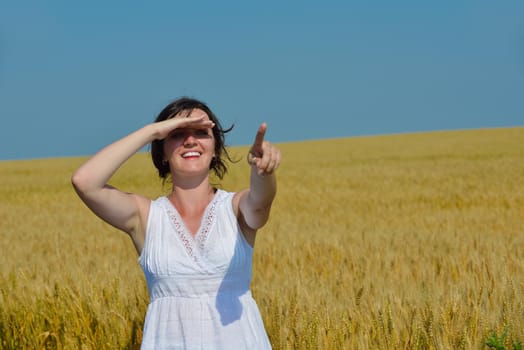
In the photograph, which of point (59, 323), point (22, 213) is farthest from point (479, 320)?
point (22, 213)

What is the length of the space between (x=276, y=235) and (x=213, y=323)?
4.46m

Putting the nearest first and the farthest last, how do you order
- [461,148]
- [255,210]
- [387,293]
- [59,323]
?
[255,210] → [387,293] → [59,323] → [461,148]

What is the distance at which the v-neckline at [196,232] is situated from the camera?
8.02 feet

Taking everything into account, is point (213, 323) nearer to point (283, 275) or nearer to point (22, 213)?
point (283, 275)

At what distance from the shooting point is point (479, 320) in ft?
9.82

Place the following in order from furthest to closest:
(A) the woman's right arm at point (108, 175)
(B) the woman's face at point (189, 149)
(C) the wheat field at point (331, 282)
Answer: (C) the wheat field at point (331, 282) < (B) the woman's face at point (189, 149) < (A) the woman's right arm at point (108, 175)

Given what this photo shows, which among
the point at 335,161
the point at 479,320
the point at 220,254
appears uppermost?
the point at 335,161

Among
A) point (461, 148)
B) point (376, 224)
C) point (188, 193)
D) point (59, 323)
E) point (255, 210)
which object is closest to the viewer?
point (255, 210)

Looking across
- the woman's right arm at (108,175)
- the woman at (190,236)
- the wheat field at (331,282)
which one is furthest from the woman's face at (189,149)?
the wheat field at (331,282)

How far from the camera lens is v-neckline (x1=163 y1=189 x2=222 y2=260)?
2445 millimetres

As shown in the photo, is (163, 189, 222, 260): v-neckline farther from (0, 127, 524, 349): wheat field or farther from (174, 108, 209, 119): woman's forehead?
(0, 127, 524, 349): wheat field

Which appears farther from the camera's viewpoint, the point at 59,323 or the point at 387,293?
the point at 59,323

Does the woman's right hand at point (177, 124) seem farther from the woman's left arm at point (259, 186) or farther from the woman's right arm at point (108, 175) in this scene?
the woman's left arm at point (259, 186)

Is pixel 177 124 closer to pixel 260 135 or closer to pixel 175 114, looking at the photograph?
pixel 175 114
